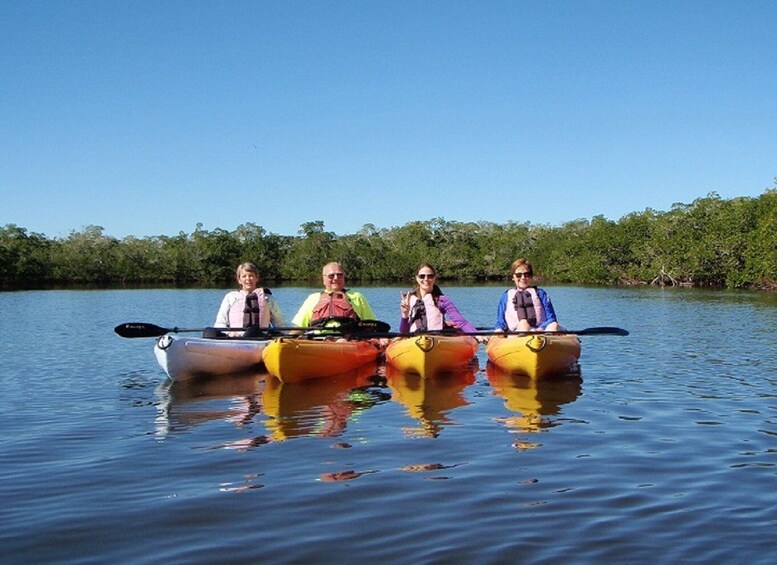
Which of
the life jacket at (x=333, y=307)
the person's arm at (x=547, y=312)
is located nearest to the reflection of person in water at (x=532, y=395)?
the person's arm at (x=547, y=312)

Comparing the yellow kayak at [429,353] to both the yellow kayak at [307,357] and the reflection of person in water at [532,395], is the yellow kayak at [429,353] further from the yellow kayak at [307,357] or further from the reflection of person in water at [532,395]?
the yellow kayak at [307,357]

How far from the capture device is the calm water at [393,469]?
13.0 feet

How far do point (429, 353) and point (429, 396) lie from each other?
3.46 feet

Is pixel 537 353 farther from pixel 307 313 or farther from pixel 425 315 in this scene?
pixel 307 313

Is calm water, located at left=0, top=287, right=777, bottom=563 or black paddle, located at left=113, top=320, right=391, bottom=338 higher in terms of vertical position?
black paddle, located at left=113, top=320, right=391, bottom=338

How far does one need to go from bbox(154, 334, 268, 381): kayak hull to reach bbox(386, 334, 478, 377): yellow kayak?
188 centimetres

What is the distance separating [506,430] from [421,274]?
178 inches

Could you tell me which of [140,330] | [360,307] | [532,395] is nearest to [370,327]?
[360,307]

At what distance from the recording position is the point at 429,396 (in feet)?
28.9

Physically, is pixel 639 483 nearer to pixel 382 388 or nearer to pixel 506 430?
pixel 506 430

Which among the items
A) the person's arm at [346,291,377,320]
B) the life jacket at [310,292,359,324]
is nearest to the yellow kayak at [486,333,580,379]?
the person's arm at [346,291,377,320]

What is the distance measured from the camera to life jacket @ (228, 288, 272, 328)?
1097 cm

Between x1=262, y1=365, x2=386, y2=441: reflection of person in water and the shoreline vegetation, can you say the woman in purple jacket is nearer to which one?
x1=262, y1=365, x2=386, y2=441: reflection of person in water

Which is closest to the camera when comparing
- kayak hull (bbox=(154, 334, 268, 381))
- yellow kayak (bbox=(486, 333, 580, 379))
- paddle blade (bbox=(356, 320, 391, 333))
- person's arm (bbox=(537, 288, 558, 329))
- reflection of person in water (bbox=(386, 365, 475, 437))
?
reflection of person in water (bbox=(386, 365, 475, 437))
